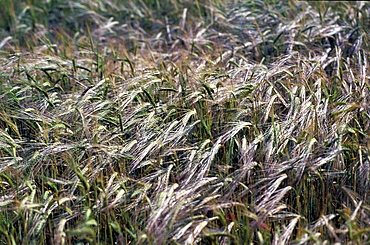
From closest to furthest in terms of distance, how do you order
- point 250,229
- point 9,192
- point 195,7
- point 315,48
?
point 250,229 < point 9,192 < point 315,48 < point 195,7

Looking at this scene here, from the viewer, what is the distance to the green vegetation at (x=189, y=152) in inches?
90.3

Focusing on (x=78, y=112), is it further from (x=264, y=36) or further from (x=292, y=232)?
(x=264, y=36)

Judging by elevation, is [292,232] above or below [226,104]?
below

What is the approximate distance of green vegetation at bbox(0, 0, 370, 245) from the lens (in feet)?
7.52

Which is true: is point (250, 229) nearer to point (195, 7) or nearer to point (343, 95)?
point (343, 95)

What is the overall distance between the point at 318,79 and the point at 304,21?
115cm

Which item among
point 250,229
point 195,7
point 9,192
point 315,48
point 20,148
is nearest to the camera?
point 250,229

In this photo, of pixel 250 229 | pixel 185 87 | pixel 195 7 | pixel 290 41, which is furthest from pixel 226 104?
pixel 195 7

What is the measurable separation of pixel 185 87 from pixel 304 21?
5.07ft

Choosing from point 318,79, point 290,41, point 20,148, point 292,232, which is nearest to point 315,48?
point 290,41

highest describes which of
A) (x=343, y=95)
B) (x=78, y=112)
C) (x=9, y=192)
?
(x=78, y=112)

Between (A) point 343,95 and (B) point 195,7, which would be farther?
(B) point 195,7

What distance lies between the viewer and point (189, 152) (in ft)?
8.81

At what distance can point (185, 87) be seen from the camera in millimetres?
3006
